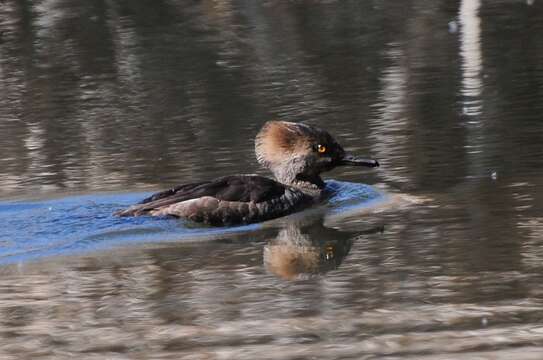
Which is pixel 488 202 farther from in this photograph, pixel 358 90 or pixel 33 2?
pixel 33 2

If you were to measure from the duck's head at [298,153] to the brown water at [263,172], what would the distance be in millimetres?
258

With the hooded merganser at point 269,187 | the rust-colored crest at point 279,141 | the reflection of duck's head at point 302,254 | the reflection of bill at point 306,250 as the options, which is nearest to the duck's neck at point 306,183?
the hooded merganser at point 269,187

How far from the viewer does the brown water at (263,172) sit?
7270mm

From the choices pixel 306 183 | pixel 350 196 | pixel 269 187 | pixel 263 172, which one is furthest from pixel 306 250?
pixel 263 172

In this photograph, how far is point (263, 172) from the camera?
11.7 metres

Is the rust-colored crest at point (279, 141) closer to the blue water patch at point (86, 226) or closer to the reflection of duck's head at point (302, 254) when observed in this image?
the blue water patch at point (86, 226)

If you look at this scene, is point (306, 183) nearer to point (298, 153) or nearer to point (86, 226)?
point (298, 153)

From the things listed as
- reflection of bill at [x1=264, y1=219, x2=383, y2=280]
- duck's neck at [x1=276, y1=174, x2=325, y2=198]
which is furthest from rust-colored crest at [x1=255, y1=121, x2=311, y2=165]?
reflection of bill at [x1=264, y1=219, x2=383, y2=280]

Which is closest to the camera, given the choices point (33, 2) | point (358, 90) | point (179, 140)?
point (179, 140)

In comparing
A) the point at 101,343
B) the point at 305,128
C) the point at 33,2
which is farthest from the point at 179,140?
the point at 33,2

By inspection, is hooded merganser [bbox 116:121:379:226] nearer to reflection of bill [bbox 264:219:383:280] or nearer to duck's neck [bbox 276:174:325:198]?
duck's neck [bbox 276:174:325:198]

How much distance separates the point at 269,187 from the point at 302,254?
1.35 meters

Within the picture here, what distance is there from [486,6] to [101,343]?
45.6 ft

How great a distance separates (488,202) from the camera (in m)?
9.90
